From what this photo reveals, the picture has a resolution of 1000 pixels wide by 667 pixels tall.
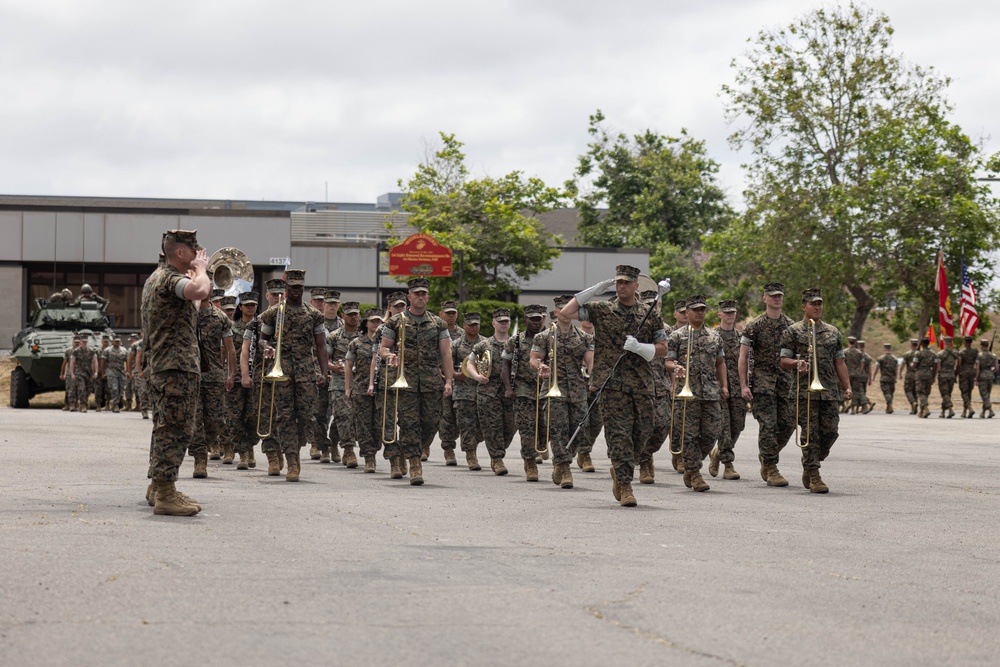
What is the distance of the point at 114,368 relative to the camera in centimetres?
3394

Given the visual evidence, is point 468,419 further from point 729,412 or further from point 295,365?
point 295,365

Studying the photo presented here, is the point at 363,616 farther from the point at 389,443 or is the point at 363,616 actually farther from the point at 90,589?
the point at 389,443

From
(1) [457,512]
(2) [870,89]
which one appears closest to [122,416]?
(1) [457,512]

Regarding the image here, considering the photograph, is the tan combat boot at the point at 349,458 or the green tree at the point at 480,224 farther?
the green tree at the point at 480,224

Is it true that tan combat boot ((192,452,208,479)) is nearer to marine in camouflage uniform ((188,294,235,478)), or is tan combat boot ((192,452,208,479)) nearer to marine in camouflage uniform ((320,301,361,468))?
marine in camouflage uniform ((188,294,235,478))

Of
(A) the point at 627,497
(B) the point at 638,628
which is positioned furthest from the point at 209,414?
(B) the point at 638,628

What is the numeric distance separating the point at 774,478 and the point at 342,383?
5827 millimetres

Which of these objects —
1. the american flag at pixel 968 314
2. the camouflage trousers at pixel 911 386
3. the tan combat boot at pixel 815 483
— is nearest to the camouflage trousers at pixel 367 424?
the tan combat boot at pixel 815 483

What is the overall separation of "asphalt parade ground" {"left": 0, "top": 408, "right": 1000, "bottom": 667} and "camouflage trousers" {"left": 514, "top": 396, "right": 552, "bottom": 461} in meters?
1.34

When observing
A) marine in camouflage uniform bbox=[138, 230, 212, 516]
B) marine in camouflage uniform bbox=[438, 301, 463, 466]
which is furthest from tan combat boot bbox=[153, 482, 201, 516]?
marine in camouflage uniform bbox=[438, 301, 463, 466]

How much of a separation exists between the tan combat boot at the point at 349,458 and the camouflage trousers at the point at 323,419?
322 mm

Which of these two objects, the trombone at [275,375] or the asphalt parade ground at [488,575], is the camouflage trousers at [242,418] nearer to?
the trombone at [275,375]

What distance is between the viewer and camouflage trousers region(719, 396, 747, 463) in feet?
52.1

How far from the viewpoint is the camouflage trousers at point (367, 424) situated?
1544 cm
